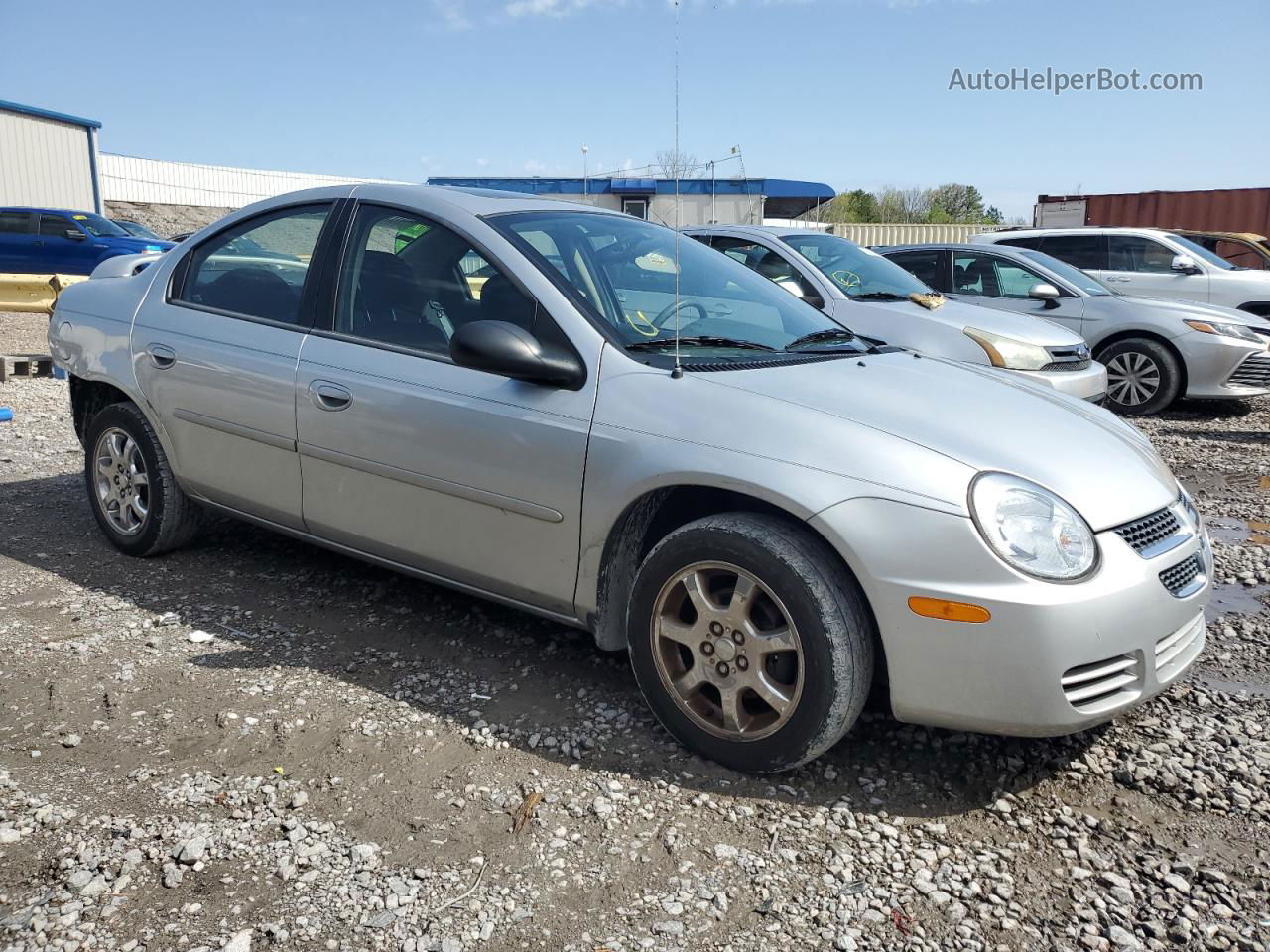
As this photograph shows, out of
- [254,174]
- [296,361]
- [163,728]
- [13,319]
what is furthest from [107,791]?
[254,174]

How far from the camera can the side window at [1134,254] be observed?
36.8ft

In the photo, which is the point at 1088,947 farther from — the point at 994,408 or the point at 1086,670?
the point at 994,408

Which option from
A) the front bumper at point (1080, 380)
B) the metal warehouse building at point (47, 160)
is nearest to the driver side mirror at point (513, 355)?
the front bumper at point (1080, 380)

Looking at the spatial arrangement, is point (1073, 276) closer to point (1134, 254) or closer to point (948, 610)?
point (1134, 254)

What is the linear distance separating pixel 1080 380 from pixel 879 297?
1.60m

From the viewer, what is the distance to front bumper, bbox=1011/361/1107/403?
7463mm

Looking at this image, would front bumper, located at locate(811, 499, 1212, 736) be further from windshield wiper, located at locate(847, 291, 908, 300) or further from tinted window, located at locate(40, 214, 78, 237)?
tinted window, located at locate(40, 214, 78, 237)

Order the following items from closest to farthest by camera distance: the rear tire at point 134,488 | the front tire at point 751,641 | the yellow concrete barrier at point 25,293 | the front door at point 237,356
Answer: the front tire at point 751,641 < the front door at point 237,356 < the rear tire at point 134,488 < the yellow concrete barrier at point 25,293

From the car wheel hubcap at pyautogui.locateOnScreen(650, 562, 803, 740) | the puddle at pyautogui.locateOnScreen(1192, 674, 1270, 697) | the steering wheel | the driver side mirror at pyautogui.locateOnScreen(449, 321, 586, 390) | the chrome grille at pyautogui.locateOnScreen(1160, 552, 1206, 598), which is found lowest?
the puddle at pyautogui.locateOnScreen(1192, 674, 1270, 697)

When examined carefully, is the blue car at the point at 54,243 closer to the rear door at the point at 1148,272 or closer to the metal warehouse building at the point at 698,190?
the metal warehouse building at the point at 698,190

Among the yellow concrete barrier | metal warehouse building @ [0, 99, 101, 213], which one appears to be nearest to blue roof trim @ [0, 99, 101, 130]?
metal warehouse building @ [0, 99, 101, 213]

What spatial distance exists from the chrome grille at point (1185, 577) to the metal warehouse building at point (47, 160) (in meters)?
30.6

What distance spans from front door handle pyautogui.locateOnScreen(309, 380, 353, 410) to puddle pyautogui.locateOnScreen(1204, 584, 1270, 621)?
3.51 m

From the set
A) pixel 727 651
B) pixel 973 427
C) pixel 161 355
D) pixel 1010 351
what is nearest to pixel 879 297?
pixel 1010 351
